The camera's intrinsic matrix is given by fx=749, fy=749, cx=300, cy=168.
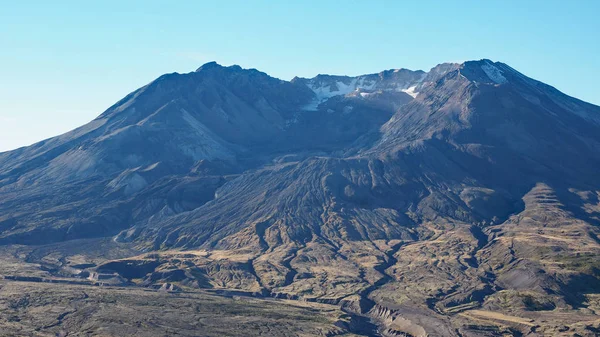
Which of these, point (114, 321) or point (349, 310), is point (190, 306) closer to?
point (114, 321)

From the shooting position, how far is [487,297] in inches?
6043

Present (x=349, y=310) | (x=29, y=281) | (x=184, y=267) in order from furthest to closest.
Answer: (x=184, y=267), (x=29, y=281), (x=349, y=310)

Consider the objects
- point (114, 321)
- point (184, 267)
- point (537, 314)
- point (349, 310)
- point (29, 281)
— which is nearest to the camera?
point (114, 321)

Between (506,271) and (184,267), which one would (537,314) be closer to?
(506,271)

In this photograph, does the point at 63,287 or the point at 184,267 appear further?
the point at 184,267

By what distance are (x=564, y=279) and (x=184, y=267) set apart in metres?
87.2

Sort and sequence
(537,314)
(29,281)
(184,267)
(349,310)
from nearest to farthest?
(537,314), (349,310), (29,281), (184,267)

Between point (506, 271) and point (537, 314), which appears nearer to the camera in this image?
point (537, 314)

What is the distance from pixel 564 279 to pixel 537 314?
20044 mm

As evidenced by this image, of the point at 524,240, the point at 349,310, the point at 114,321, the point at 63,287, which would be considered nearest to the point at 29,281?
the point at 63,287

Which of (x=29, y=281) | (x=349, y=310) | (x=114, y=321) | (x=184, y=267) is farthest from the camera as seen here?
(x=184, y=267)

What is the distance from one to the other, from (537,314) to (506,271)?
95.5 feet

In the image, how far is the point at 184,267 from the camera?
18225 cm

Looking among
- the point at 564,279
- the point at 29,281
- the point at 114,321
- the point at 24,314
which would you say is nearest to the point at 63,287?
the point at 29,281
